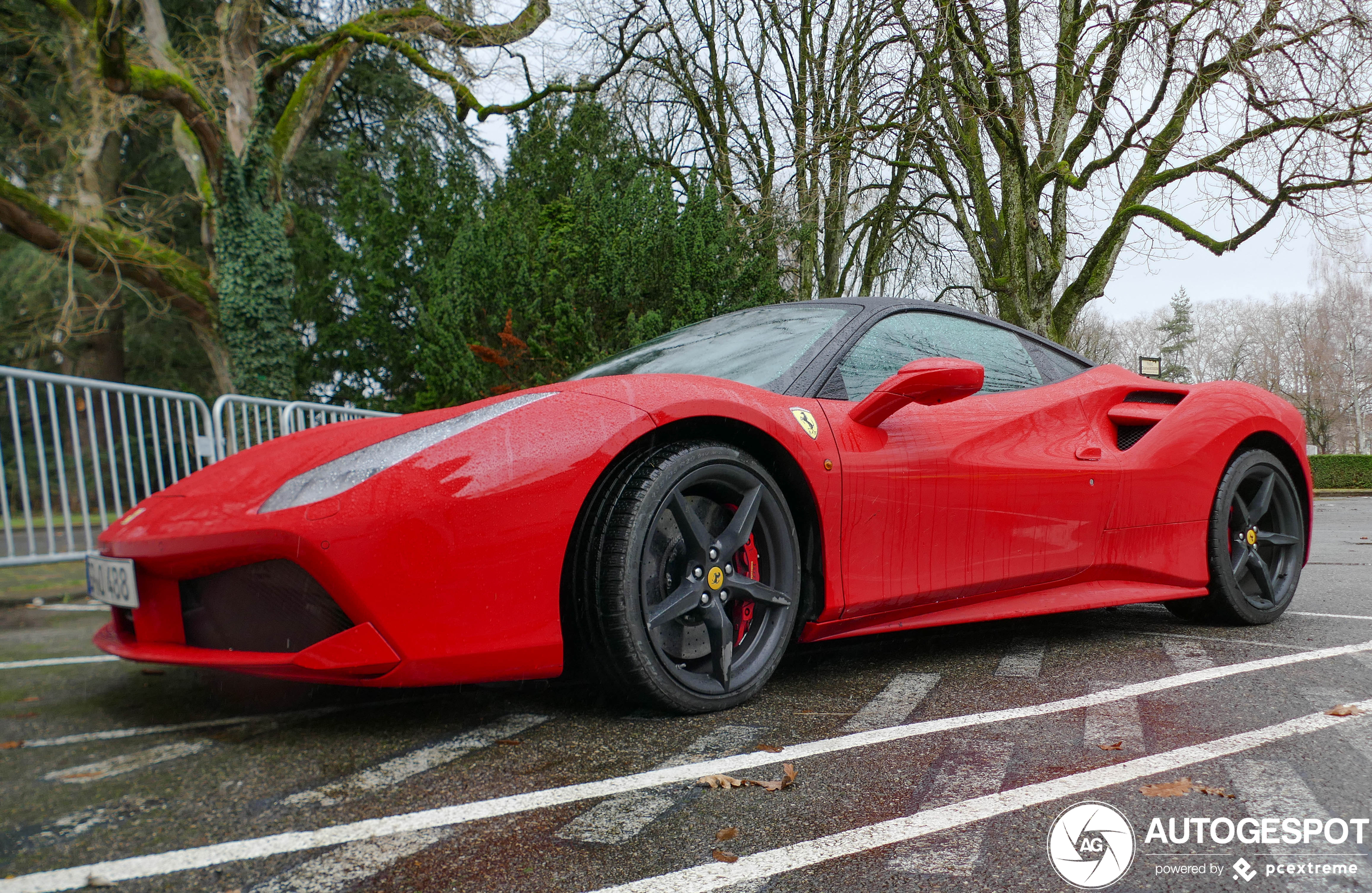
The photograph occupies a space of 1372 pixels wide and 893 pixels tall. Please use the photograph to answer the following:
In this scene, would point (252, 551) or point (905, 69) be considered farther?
point (905, 69)

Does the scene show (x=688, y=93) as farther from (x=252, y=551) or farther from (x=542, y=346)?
(x=252, y=551)

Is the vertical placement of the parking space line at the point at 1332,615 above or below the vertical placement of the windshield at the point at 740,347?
below

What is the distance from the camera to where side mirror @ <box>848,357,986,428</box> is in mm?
2301

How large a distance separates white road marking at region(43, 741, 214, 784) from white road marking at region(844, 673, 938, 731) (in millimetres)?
1490

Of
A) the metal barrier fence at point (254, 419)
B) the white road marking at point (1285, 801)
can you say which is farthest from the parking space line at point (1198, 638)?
the metal barrier fence at point (254, 419)

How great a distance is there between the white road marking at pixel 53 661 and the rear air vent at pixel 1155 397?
3.72 m

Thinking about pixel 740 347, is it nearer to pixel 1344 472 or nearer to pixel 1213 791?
A: pixel 1213 791

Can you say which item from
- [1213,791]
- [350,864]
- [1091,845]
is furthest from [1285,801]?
[350,864]

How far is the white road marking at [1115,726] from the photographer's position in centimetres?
192

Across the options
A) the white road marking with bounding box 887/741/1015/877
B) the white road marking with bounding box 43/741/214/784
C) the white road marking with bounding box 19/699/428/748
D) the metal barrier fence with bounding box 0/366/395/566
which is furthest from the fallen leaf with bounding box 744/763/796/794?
the metal barrier fence with bounding box 0/366/395/566

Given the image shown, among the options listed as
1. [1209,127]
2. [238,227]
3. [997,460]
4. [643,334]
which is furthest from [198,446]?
[1209,127]

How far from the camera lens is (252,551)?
1828mm

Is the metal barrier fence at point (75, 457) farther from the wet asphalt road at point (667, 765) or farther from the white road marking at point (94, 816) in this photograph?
the white road marking at point (94, 816)

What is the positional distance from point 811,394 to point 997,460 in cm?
68
